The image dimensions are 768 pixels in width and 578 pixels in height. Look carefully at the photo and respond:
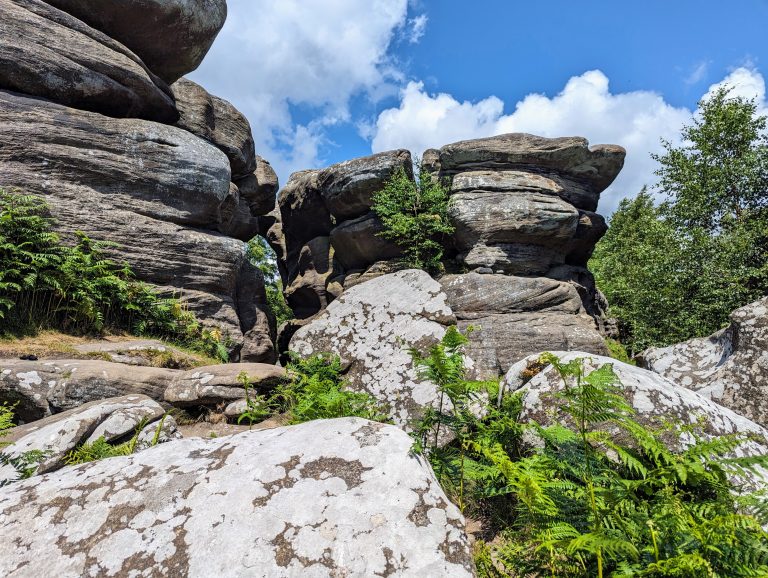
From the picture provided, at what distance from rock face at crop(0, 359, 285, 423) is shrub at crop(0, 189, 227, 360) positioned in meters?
3.21

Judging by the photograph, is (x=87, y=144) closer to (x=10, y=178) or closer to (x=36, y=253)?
(x=10, y=178)

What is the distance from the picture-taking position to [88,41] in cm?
1455

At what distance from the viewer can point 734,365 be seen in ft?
25.4

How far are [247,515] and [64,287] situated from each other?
36.1 ft

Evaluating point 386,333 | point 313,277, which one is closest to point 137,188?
point 386,333

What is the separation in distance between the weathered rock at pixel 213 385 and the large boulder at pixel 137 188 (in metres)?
7.27

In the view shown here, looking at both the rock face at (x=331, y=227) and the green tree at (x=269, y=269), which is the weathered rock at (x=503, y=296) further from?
the green tree at (x=269, y=269)

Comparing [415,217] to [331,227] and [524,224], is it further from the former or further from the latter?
[331,227]

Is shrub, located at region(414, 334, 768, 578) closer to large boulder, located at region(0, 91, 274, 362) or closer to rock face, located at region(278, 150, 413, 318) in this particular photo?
large boulder, located at region(0, 91, 274, 362)

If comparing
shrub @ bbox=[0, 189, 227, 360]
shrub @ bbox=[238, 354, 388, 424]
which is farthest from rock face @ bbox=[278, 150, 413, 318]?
shrub @ bbox=[238, 354, 388, 424]

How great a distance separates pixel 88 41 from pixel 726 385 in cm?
2134

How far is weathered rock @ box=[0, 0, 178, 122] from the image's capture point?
1298 centimetres

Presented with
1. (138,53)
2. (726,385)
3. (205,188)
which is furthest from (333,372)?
(138,53)

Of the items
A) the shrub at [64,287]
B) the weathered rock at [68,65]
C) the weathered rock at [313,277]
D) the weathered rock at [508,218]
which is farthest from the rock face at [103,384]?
the weathered rock at [313,277]
